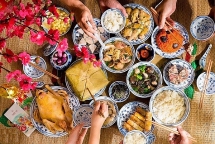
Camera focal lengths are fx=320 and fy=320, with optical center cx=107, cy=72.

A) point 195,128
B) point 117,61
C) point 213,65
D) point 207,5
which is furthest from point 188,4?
point 195,128

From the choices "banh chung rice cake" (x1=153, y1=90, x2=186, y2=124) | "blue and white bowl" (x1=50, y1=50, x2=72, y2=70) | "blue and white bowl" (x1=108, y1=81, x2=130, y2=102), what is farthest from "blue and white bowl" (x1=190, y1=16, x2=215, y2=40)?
"blue and white bowl" (x1=50, y1=50, x2=72, y2=70)

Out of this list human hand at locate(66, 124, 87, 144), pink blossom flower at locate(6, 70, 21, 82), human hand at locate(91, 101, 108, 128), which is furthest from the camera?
human hand at locate(66, 124, 87, 144)

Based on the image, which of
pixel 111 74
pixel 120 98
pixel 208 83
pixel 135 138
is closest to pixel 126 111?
pixel 120 98

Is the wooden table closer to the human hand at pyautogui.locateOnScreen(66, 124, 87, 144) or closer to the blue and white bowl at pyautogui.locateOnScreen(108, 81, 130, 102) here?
the blue and white bowl at pyautogui.locateOnScreen(108, 81, 130, 102)

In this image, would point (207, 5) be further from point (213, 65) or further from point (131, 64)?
point (131, 64)

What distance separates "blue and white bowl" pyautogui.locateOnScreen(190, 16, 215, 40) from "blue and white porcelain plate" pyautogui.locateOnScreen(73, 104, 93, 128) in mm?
1244

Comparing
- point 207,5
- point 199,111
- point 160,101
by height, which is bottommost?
point 199,111

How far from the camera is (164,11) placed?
2.89m

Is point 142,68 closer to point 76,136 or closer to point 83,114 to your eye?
point 83,114

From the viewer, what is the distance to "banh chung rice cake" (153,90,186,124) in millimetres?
3041

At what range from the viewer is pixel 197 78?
A: 3.08m

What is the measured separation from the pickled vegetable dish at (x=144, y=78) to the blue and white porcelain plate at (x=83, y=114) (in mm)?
498

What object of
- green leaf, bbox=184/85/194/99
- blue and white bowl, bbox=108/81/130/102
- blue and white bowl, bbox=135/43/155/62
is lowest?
green leaf, bbox=184/85/194/99

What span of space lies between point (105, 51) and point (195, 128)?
1163 millimetres
